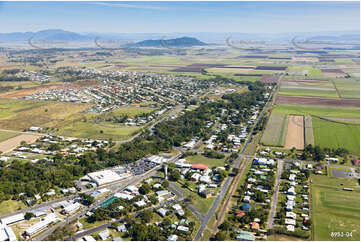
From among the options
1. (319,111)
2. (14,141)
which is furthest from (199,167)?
(319,111)

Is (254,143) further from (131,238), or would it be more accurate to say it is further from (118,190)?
(131,238)

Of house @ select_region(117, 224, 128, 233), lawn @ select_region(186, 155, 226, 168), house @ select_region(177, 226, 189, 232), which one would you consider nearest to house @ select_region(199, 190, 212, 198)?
house @ select_region(177, 226, 189, 232)

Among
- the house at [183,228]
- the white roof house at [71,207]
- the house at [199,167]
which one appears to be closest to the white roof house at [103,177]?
the white roof house at [71,207]

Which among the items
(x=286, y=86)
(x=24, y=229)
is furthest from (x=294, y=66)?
(x=24, y=229)

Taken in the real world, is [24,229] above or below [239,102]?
below

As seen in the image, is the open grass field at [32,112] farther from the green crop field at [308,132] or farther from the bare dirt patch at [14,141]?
the green crop field at [308,132]

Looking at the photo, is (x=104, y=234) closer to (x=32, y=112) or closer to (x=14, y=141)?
(x=14, y=141)
